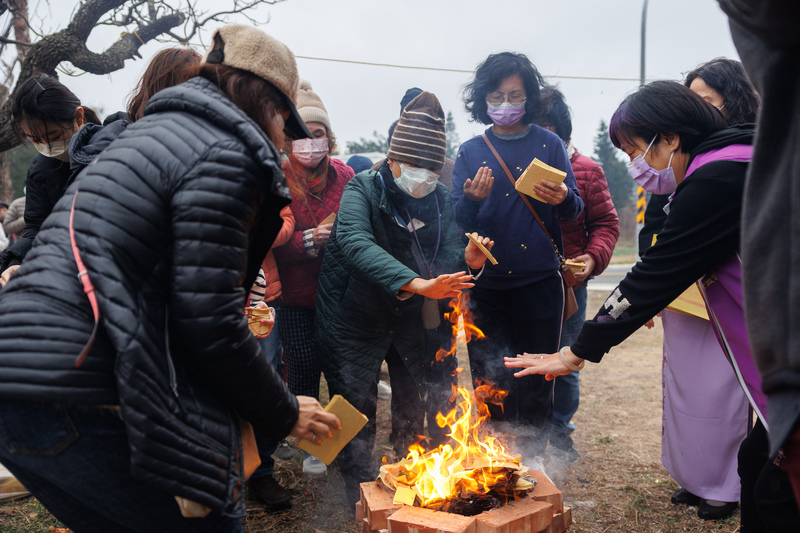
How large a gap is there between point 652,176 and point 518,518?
1.77 meters

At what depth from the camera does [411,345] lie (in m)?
3.62

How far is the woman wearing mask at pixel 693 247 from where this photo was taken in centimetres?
212

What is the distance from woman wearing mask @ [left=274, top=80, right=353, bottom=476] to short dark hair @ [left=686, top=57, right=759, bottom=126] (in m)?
2.56

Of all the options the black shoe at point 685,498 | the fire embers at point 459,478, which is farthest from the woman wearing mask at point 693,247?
the black shoe at point 685,498

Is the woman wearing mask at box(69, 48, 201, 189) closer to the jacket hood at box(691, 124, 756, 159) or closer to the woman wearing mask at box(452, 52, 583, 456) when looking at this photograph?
the woman wearing mask at box(452, 52, 583, 456)

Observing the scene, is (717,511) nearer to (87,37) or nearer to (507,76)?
(507,76)

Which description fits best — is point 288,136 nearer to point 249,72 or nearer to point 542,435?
point 249,72

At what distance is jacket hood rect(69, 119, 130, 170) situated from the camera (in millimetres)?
2736

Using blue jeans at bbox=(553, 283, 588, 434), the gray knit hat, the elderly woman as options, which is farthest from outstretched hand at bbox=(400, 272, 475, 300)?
blue jeans at bbox=(553, 283, 588, 434)

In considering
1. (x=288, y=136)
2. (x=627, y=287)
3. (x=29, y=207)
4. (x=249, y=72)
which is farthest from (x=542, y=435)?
(x=29, y=207)

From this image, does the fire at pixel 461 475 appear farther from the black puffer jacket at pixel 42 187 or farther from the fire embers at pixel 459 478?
the black puffer jacket at pixel 42 187

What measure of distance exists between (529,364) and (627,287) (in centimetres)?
56

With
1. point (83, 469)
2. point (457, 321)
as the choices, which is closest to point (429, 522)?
point (83, 469)

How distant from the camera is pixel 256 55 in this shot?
1763mm
